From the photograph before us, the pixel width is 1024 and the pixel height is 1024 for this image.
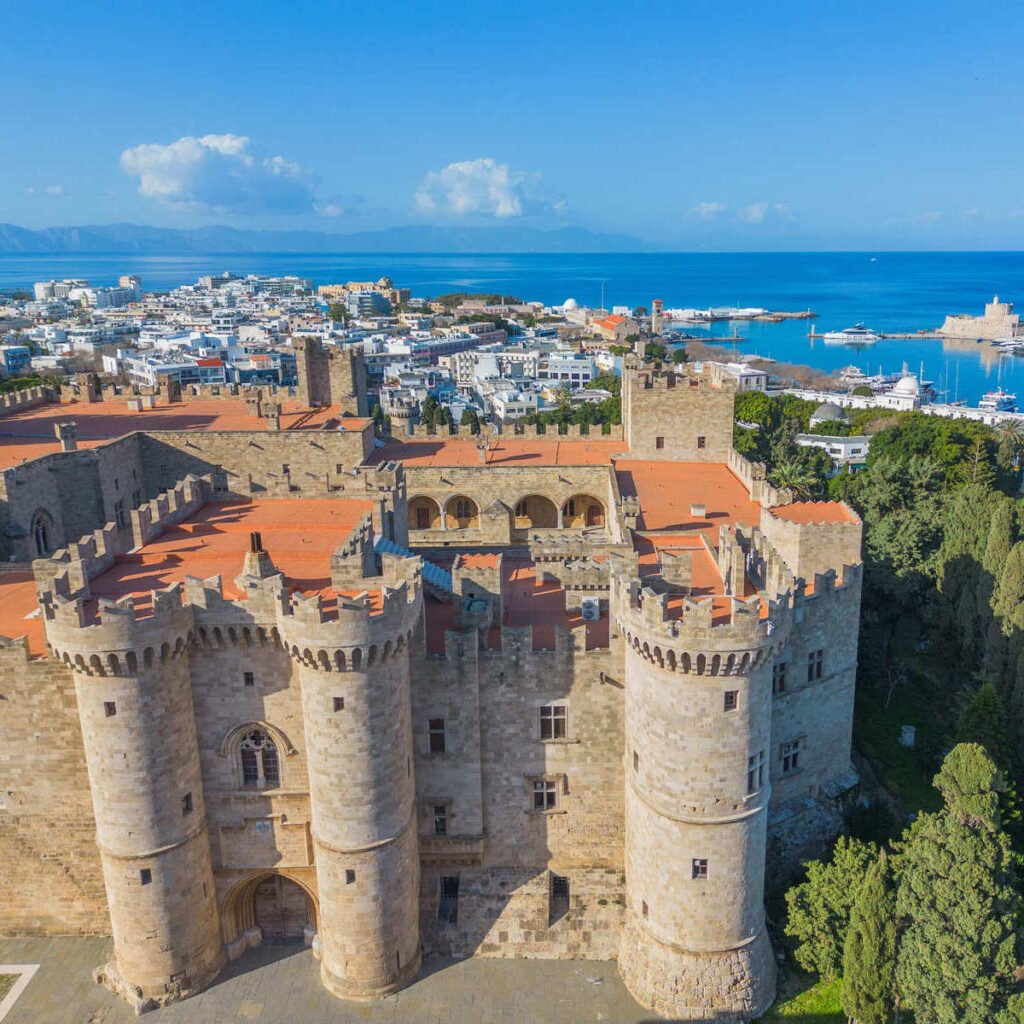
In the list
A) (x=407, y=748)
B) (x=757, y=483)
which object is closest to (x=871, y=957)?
(x=407, y=748)

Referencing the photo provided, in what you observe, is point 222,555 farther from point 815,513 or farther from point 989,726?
point 989,726

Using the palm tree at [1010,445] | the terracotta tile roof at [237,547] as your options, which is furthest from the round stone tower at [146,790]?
the palm tree at [1010,445]

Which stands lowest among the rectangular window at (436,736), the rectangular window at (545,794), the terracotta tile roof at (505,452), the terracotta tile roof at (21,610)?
the rectangular window at (545,794)

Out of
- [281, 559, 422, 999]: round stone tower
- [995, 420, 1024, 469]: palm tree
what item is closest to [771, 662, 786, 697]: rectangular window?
[281, 559, 422, 999]: round stone tower

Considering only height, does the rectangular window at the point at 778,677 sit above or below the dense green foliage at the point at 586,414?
above

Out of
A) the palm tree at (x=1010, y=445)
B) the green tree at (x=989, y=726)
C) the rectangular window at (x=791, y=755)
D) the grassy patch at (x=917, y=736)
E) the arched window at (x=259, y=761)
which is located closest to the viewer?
the arched window at (x=259, y=761)

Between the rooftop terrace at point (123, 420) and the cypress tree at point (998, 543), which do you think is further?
the rooftop terrace at point (123, 420)

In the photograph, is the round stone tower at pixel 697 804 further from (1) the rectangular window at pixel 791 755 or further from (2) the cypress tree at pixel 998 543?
(2) the cypress tree at pixel 998 543
